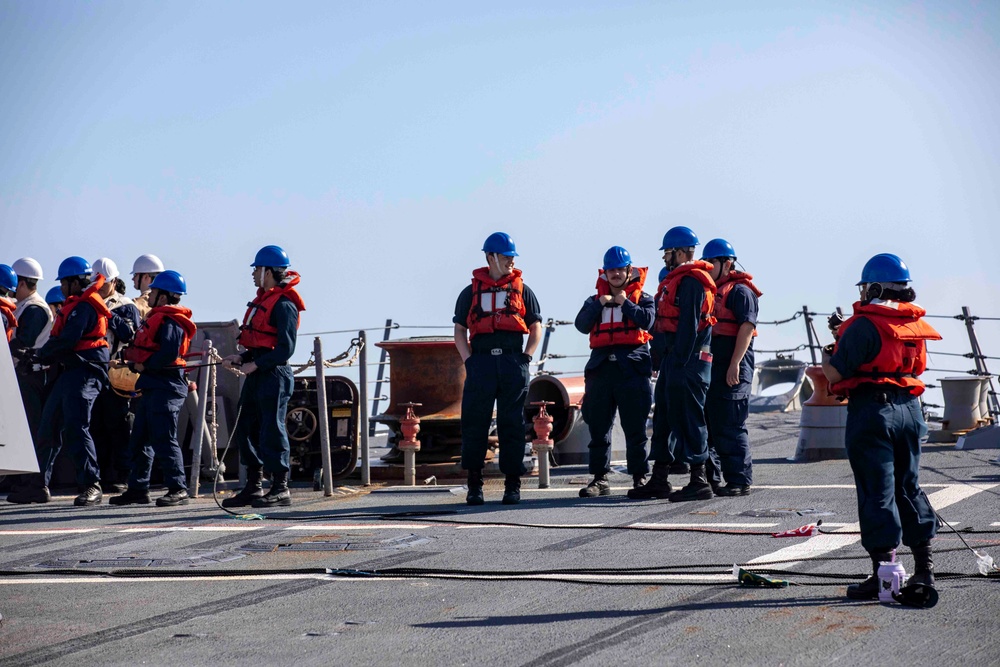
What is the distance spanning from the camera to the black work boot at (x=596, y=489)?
10.9 meters

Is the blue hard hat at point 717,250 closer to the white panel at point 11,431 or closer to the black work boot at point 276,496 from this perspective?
the black work boot at point 276,496

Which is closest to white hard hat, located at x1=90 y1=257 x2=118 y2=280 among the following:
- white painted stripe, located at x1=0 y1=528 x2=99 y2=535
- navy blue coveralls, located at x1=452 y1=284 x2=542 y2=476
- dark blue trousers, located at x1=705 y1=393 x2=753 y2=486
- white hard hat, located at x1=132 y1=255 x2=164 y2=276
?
white hard hat, located at x1=132 y1=255 x2=164 y2=276

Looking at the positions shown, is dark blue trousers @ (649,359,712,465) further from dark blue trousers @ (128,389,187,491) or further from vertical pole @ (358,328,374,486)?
dark blue trousers @ (128,389,187,491)

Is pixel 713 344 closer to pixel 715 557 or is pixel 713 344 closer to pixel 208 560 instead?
pixel 715 557

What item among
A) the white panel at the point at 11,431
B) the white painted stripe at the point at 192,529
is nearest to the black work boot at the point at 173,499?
the white painted stripe at the point at 192,529

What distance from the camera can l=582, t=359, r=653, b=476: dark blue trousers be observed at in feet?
36.0

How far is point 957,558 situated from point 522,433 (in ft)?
14.6

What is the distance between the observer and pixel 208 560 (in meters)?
7.95

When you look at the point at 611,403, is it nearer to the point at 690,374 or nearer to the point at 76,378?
the point at 690,374

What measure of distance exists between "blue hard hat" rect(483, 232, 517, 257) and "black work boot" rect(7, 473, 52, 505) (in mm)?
5015

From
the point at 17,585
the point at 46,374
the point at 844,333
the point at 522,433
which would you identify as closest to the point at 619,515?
the point at 522,433

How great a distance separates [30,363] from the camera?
12.7 m

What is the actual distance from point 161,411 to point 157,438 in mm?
257

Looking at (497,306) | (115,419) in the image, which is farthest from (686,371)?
(115,419)
